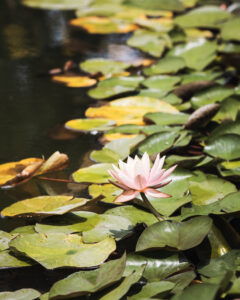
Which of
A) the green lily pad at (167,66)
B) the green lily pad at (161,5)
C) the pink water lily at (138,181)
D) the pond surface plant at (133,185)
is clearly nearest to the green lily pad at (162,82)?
the pond surface plant at (133,185)

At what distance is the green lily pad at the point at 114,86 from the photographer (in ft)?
6.20

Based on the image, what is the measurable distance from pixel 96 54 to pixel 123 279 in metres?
1.80

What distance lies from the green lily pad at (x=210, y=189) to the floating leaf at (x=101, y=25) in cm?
188

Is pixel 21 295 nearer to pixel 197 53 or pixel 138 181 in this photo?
pixel 138 181

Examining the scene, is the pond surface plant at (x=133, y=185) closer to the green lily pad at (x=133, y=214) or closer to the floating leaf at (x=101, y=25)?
the green lily pad at (x=133, y=214)

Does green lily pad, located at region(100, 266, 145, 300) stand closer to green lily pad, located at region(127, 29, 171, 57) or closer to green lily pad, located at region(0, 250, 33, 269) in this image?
green lily pad, located at region(0, 250, 33, 269)

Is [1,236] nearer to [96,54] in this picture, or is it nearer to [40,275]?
[40,275]

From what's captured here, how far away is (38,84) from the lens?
205cm

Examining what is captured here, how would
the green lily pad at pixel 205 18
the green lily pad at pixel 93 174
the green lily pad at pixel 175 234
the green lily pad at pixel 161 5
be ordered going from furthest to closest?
1. the green lily pad at pixel 161 5
2. the green lily pad at pixel 205 18
3. the green lily pad at pixel 93 174
4. the green lily pad at pixel 175 234

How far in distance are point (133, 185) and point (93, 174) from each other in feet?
1.27

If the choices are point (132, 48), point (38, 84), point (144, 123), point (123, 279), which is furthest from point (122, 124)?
point (132, 48)

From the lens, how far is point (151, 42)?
103 inches

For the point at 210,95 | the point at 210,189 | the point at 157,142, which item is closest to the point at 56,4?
the point at 210,95

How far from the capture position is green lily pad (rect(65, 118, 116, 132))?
→ 5.31 ft
